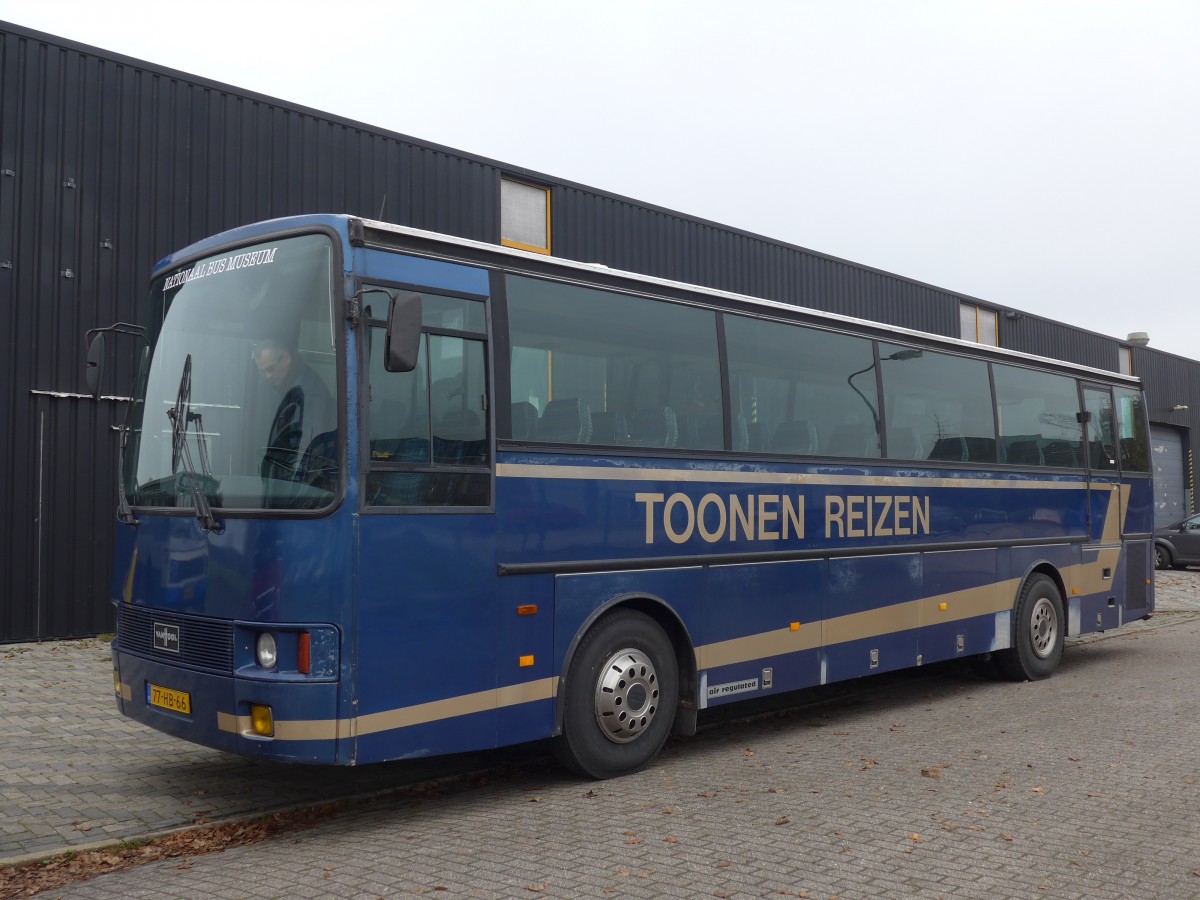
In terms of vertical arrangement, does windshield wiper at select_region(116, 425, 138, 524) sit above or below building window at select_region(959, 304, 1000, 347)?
below

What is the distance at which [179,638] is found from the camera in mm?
6160

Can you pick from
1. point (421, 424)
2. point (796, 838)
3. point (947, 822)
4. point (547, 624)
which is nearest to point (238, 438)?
point (421, 424)

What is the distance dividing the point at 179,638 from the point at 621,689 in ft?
8.76

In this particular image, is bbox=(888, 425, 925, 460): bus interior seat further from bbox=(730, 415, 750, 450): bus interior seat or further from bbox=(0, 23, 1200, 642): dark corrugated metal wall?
bbox=(0, 23, 1200, 642): dark corrugated metal wall

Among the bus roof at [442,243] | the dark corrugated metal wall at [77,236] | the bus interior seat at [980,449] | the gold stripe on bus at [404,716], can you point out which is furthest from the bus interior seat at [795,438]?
the dark corrugated metal wall at [77,236]

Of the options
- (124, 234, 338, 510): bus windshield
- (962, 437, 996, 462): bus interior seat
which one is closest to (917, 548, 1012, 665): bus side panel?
(962, 437, 996, 462): bus interior seat

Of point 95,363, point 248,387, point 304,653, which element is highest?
point 95,363

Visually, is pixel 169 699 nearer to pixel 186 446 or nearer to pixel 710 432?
pixel 186 446

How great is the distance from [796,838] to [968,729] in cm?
362

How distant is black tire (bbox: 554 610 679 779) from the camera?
6.95m

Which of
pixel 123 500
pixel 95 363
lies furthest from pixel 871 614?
pixel 95 363

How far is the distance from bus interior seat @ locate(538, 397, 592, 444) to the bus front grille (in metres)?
2.15

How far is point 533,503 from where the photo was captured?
6.73m

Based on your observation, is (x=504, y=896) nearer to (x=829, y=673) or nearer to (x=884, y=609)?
(x=829, y=673)
